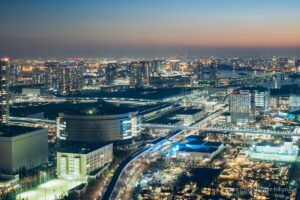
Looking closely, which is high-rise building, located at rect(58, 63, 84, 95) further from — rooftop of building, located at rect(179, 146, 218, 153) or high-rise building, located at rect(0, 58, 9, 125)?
rooftop of building, located at rect(179, 146, 218, 153)

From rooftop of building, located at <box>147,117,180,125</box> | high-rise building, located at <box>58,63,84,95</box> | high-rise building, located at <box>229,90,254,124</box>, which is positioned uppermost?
high-rise building, located at <box>58,63,84,95</box>

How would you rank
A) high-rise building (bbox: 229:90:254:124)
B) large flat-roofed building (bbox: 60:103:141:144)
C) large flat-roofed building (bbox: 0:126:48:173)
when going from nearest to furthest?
large flat-roofed building (bbox: 0:126:48:173) < large flat-roofed building (bbox: 60:103:141:144) < high-rise building (bbox: 229:90:254:124)

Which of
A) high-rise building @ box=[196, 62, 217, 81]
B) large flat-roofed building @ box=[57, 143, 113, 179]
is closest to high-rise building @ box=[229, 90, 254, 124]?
large flat-roofed building @ box=[57, 143, 113, 179]

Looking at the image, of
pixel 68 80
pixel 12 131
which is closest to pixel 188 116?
pixel 12 131

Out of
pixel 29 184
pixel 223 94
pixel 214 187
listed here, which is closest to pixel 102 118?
pixel 29 184

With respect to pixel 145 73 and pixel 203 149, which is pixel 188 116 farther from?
pixel 145 73

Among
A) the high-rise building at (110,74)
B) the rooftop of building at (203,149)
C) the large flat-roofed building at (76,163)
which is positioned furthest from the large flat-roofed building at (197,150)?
the high-rise building at (110,74)

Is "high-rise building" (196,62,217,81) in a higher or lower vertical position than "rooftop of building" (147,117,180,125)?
higher
